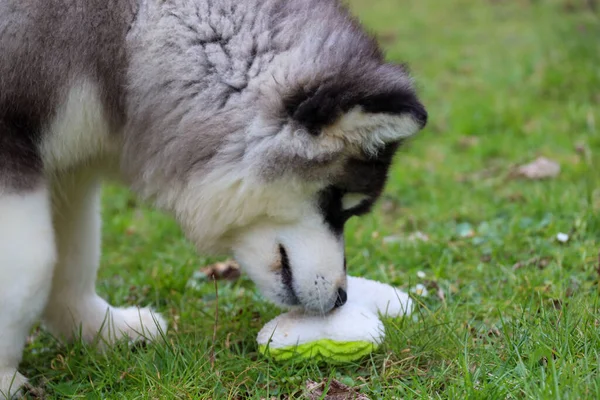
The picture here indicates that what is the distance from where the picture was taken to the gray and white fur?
2797mm

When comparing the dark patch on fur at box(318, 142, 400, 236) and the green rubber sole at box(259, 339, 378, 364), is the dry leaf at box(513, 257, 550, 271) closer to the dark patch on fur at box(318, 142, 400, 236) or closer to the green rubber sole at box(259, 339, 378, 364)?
the dark patch on fur at box(318, 142, 400, 236)

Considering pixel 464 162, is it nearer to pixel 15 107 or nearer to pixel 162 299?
pixel 162 299

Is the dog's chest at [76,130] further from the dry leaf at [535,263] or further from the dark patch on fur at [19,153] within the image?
the dry leaf at [535,263]

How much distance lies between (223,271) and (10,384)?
1647 millimetres

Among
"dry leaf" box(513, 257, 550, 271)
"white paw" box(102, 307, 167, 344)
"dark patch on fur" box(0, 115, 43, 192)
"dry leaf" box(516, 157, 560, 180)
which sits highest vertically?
"dark patch on fur" box(0, 115, 43, 192)

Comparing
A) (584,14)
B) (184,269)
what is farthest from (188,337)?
(584,14)

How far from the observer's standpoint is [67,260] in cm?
364

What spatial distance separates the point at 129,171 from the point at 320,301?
3.07ft

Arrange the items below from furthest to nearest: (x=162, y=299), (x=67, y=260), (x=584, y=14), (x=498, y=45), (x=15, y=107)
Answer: (x=498, y=45) → (x=584, y=14) → (x=162, y=299) → (x=67, y=260) → (x=15, y=107)

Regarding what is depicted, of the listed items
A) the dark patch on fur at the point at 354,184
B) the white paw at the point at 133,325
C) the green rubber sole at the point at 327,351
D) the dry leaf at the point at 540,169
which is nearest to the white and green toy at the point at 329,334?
the green rubber sole at the point at 327,351

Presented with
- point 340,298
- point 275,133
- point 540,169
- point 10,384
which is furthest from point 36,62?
point 540,169

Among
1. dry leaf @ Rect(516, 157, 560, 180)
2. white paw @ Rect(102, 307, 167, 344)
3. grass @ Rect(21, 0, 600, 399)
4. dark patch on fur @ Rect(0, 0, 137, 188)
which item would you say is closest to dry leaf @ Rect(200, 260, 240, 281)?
A: grass @ Rect(21, 0, 600, 399)

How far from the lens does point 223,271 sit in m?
4.43

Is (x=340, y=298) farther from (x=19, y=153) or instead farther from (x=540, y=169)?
(x=540, y=169)
